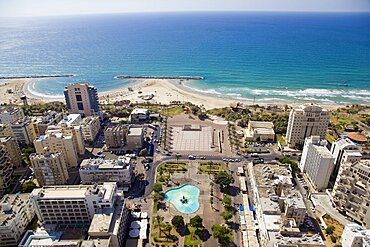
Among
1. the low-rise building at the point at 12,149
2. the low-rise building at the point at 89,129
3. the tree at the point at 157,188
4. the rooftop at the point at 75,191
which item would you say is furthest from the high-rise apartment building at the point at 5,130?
the tree at the point at 157,188

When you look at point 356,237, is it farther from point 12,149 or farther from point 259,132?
point 12,149

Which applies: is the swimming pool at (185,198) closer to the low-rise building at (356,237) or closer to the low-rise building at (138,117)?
the low-rise building at (356,237)

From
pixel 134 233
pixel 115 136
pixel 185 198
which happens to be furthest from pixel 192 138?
pixel 134 233

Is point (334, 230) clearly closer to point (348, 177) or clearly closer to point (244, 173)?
point (348, 177)

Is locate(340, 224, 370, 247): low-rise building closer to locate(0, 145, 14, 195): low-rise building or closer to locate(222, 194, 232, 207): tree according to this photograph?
locate(222, 194, 232, 207): tree

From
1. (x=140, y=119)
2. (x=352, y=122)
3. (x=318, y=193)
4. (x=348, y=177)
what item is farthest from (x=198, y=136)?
(x=352, y=122)

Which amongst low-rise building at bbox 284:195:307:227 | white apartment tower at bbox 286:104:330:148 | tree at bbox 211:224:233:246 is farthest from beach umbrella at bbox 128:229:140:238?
white apartment tower at bbox 286:104:330:148
